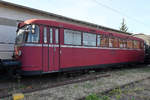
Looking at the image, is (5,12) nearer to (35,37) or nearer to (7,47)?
(7,47)

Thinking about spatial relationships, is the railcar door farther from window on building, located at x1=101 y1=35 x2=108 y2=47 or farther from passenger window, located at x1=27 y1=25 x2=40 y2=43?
window on building, located at x1=101 y1=35 x2=108 y2=47

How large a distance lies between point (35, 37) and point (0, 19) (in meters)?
4.40

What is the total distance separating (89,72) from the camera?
9.05 m

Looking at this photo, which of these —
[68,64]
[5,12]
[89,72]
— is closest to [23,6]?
[5,12]

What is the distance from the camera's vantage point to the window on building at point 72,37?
22.8 ft

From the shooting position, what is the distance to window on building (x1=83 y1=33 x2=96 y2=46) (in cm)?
789

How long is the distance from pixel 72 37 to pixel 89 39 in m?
1.34

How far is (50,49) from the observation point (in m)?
6.31

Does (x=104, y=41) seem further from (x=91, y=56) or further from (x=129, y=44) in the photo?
(x=129, y=44)

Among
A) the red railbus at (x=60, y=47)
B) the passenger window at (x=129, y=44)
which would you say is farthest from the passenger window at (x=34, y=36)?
the passenger window at (x=129, y=44)

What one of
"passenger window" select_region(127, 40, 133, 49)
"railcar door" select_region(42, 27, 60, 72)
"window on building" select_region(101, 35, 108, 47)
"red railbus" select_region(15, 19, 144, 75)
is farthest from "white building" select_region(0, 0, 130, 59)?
"passenger window" select_region(127, 40, 133, 49)

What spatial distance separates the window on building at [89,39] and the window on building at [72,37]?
0.47 meters

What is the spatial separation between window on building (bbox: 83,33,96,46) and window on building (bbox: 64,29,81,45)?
1.54 feet

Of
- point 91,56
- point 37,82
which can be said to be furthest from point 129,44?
point 37,82
